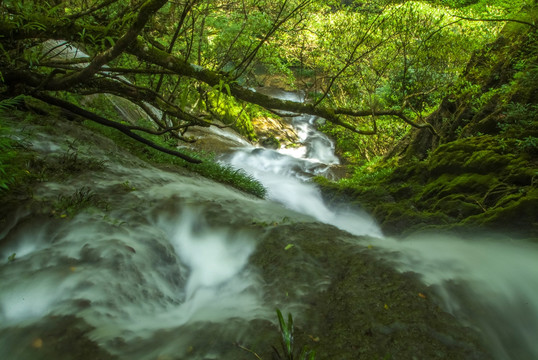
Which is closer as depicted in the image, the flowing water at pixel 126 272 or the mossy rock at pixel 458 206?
the flowing water at pixel 126 272

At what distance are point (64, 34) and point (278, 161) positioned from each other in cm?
1124

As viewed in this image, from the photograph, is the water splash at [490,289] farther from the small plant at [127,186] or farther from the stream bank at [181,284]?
the small plant at [127,186]

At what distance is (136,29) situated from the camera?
7.87ft

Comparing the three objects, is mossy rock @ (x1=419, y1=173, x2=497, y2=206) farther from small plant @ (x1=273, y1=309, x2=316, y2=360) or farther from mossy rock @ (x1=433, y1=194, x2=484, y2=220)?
small plant @ (x1=273, y1=309, x2=316, y2=360)

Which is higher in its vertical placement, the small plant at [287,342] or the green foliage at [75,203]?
the green foliage at [75,203]

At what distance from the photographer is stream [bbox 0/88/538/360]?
1835 millimetres

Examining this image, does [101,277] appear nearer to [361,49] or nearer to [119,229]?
[119,229]

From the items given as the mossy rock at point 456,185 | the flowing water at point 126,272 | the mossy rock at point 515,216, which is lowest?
the flowing water at point 126,272

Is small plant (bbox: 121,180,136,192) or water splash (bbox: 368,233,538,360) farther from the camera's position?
small plant (bbox: 121,180,136,192)

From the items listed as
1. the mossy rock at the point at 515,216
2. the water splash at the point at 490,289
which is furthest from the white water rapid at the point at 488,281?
the mossy rock at the point at 515,216

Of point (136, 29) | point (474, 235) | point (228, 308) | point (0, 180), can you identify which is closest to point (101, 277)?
point (228, 308)

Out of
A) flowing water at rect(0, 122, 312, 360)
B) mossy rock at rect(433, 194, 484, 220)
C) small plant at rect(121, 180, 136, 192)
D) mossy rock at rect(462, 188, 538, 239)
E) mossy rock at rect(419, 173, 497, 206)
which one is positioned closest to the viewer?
flowing water at rect(0, 122, 312, 360)

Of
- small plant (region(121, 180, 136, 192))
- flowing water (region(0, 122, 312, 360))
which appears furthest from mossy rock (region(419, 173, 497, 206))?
small plant (region(121, 180, 136, 192))

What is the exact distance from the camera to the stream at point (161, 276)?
183 centimetres
